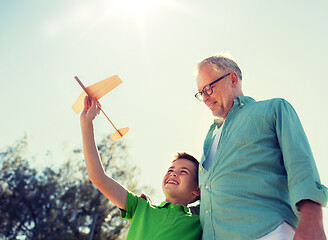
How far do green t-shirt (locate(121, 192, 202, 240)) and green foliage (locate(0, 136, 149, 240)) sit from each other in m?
15.2

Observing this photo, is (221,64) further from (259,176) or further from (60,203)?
(60,203)

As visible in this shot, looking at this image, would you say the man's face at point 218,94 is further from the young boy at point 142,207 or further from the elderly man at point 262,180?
the young boy at point 142,207

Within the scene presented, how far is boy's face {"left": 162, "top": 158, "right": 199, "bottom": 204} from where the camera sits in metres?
2.49

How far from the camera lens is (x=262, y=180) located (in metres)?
1.56

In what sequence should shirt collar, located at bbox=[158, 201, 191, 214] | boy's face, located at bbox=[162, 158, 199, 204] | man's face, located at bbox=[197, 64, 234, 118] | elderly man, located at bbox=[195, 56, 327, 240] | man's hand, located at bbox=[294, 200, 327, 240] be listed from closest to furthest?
man's hand, located at bbox=[294, 200, 327, 240]
elderly man, located at bbox=[195, 56, 327, 240]
man's face, located at bbox=[197, 64, 234, 118]
shirt collar, located at bbox=[158, 201, 191, 214]
boy's face, located at bbox=[162, 158, 199, 204]

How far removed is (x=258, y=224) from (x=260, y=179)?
235mm

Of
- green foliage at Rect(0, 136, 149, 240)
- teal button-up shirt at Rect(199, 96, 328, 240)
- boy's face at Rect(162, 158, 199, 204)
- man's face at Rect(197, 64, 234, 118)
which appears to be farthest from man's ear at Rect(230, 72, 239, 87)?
green foliage at Rect(0, 136, 149, 240)

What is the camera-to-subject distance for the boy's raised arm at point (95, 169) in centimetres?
213

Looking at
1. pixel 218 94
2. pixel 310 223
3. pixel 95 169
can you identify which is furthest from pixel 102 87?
pixel 310 223

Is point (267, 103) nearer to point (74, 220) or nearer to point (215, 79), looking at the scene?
point (215, 79)

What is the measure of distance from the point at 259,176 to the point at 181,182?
3.37 feet

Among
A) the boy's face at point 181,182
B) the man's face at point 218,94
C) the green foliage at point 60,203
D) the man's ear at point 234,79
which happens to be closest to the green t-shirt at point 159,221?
the boy's face at point 181,182

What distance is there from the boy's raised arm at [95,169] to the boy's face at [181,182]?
43cm

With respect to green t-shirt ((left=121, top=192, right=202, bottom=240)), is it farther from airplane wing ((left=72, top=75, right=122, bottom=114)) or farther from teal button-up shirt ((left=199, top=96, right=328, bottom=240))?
airplane wing ((left=72, top=75, right=122, bottom=114))
